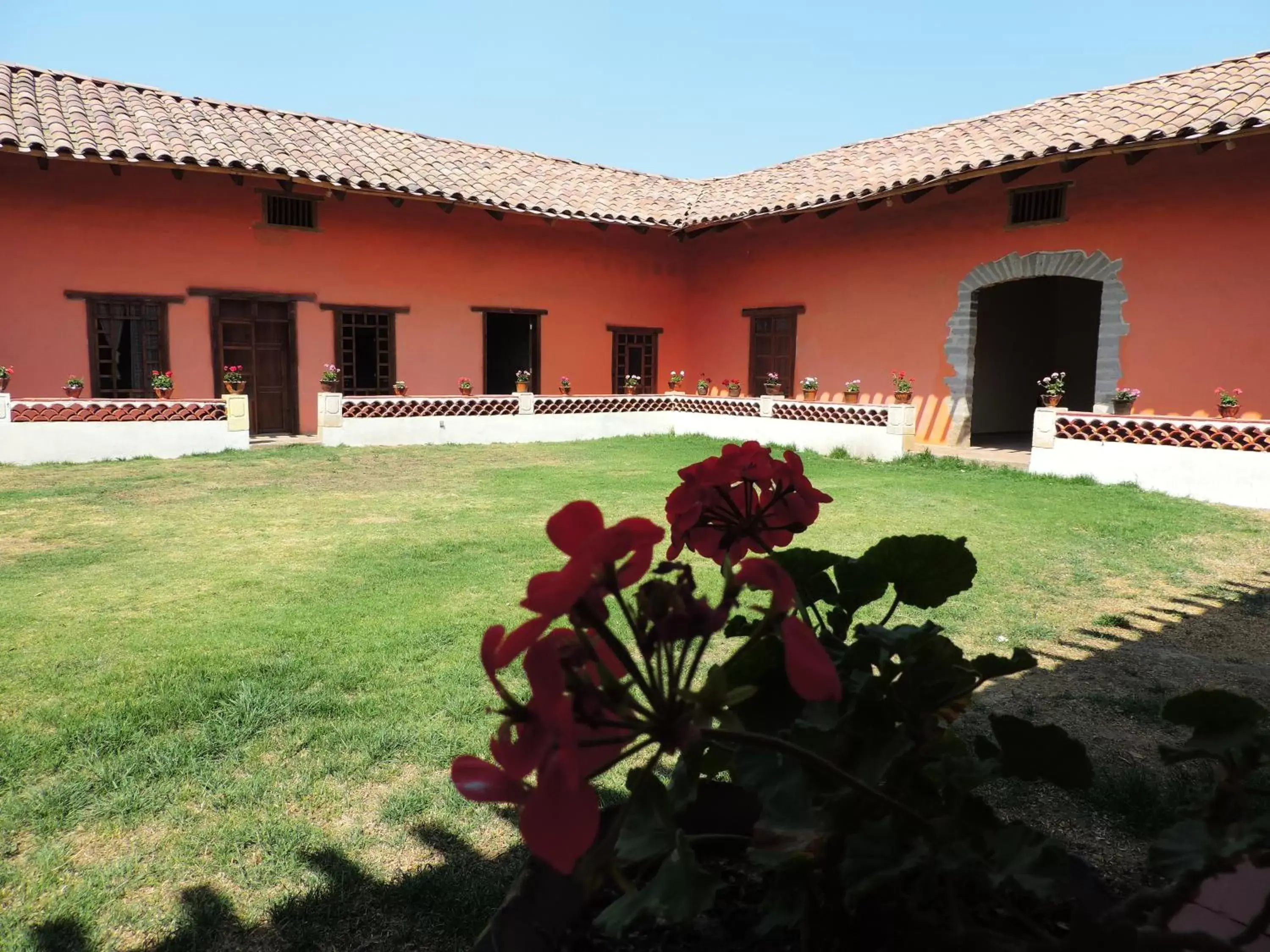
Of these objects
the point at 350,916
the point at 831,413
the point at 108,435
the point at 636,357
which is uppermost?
the point at 636,357

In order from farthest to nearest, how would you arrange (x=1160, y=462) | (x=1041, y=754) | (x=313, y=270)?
(x=313, y=270), (x=1160, y=462), (x=1041, y=754)

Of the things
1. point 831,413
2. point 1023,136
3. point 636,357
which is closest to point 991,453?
point 831,413

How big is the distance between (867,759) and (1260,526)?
7411 mm

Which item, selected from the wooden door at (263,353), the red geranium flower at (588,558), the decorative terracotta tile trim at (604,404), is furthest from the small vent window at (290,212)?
the red geranium flower at (588,558)

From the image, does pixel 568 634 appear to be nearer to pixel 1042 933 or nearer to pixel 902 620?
pixel 1042 933

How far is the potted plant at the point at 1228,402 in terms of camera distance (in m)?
8.73

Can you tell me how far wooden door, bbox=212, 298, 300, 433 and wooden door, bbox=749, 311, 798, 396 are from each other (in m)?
7.67

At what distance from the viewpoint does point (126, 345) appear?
448 inches

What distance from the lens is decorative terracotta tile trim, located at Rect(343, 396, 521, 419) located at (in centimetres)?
1184

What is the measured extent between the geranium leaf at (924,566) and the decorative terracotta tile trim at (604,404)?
40.3 feet

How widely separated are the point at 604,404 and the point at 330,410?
4.44 metres

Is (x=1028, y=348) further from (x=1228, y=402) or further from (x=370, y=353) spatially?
(x=370, y=353)

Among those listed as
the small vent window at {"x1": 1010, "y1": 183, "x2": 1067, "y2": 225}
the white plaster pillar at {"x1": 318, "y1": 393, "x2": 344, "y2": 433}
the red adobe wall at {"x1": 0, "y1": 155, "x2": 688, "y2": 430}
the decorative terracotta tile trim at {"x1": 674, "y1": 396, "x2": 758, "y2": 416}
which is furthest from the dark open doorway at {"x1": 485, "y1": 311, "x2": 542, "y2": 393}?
the small vent window at {"x1": 1010, "y1": 183, "x2": 1067, "y2": 225}

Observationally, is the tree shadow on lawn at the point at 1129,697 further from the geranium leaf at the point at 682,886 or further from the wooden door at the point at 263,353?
the wooden door at the point at 263,353
